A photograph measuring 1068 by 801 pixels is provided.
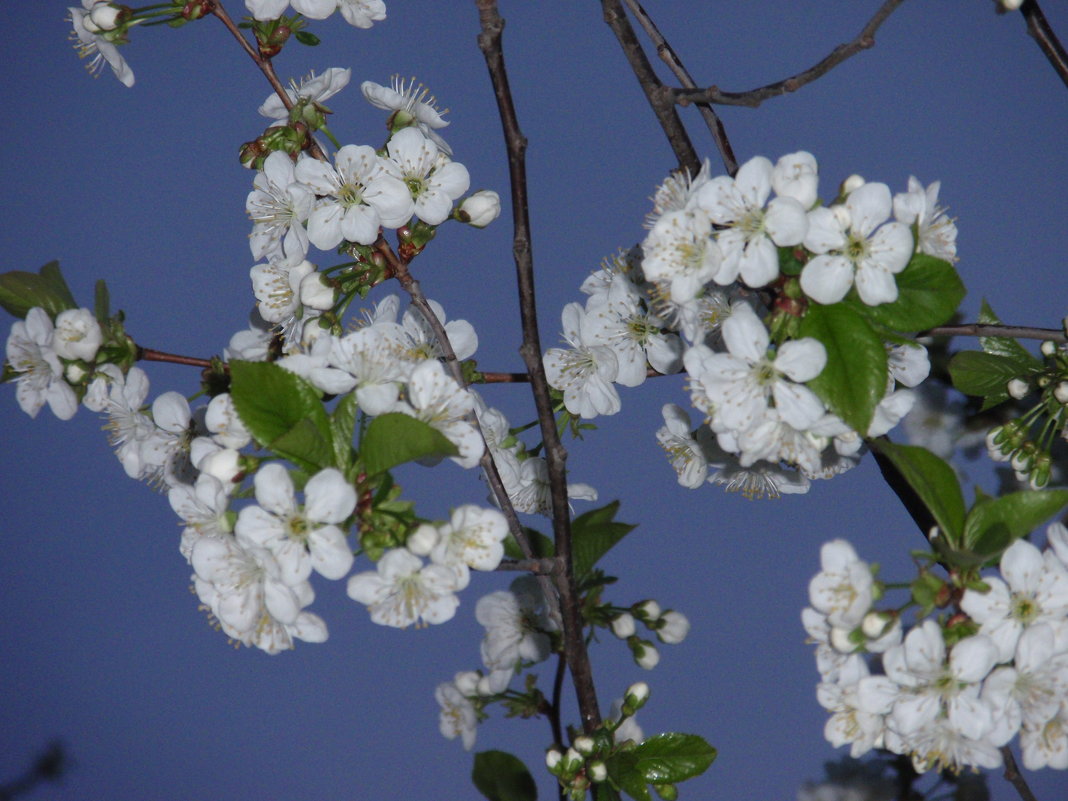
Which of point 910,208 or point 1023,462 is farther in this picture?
point 1023,462

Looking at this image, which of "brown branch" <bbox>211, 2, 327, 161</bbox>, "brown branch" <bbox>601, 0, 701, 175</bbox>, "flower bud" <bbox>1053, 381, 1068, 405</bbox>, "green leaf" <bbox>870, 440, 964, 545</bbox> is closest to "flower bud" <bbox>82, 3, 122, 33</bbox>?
"brown branch" <bbox>211, 2, 327, 161</bbox>

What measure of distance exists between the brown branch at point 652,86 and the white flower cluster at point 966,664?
1.39ft

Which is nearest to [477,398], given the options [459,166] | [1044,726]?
[459,166]

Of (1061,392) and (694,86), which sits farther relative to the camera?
(1061,392)

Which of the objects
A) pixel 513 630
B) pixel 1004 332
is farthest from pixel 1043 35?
pixel 513 630

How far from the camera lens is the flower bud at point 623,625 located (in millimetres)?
1278

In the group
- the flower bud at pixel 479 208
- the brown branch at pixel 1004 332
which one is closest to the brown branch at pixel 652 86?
the flower bud at pixel 479 208

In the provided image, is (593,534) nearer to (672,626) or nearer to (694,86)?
(672,626)

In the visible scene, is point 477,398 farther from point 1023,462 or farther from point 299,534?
point 1023,462

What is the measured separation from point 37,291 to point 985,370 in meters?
1.10

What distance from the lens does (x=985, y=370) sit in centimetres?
117

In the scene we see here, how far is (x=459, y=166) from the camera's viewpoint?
103 centimetres

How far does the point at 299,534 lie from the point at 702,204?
449 millimetres

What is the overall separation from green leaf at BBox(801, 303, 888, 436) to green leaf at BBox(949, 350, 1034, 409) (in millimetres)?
391
